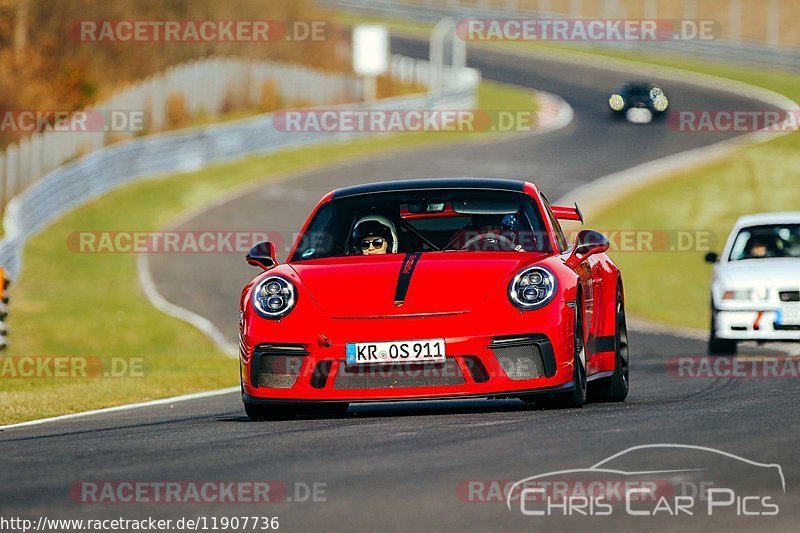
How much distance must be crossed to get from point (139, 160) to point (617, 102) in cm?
1935

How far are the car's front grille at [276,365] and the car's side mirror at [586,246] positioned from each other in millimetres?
1765

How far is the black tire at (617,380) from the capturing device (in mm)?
10172

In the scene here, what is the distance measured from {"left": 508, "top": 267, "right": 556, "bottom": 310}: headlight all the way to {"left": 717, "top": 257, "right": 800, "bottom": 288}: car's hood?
736 cm

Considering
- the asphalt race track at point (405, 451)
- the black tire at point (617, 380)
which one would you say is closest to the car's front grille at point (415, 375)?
the asphalt race track at point (405, 451)

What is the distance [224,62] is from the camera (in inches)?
1806

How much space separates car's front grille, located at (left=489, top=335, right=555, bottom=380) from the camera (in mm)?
8594

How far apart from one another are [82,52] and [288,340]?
126ft

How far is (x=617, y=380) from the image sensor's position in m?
10.3

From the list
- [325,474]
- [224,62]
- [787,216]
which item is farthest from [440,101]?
[325,474]
